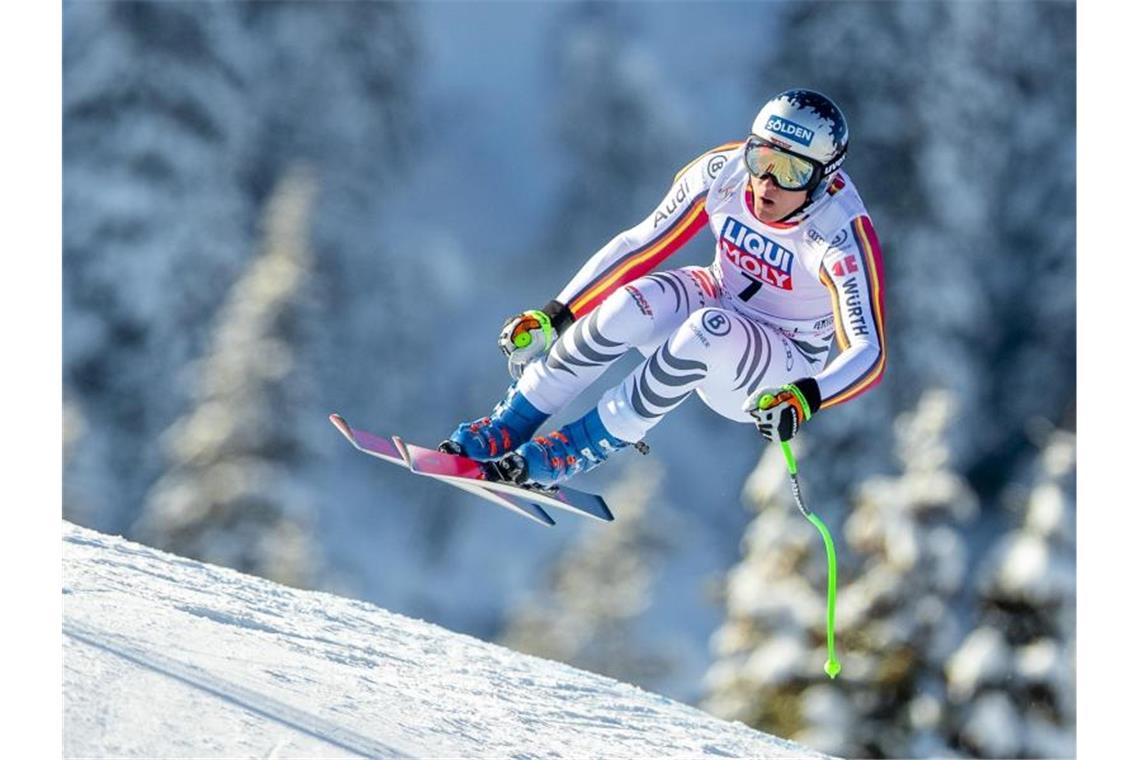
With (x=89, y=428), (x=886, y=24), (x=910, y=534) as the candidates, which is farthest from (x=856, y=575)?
(x=886, y=24)

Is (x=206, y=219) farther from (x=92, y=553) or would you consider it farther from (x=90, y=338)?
(x=92, y=553)

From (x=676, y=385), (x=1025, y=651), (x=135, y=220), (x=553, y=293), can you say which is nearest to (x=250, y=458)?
(x=1025, y=651)

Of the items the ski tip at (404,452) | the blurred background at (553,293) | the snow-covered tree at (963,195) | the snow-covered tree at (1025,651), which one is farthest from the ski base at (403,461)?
the snow-covered tree at (963,195)

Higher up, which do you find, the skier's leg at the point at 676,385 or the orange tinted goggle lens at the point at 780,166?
the orange tinted goggle lens at the point at 780,166

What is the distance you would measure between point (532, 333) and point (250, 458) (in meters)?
11.9

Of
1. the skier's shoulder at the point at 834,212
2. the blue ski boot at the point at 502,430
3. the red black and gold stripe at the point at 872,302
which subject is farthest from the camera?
the blue ski boot at the point at 502,430

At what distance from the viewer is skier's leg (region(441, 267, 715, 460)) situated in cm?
731

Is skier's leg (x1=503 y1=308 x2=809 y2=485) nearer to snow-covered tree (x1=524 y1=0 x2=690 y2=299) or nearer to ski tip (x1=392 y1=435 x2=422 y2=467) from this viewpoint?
ski tip (x1=392 y1=435 x2=422 y2=467)

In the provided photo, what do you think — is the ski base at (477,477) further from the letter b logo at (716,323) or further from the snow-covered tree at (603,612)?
the snow-covered tree at (603,612)

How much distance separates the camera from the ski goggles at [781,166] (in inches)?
278

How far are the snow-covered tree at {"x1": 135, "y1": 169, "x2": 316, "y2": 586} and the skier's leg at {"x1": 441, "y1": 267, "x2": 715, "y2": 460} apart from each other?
35.1ft

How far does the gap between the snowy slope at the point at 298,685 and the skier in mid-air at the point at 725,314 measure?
1.00 metres

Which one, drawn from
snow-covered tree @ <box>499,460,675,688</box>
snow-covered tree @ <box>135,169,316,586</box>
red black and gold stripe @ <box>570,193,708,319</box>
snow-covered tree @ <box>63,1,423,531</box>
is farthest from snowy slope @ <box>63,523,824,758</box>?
snow-covered tree @ <box>63,1,423,531</box>

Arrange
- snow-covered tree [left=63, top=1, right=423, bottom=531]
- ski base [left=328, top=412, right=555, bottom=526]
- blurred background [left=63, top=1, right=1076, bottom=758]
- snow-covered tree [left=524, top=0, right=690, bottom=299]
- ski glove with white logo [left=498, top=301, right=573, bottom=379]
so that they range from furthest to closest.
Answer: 1. snow-covered tree [left=524, top=0, right=690, bottom=299]
2. snow-covered tree [left=63, top=1, right=423, bottom=531]
3. blurred background [left=63, top=1, right=1076, bottom=758]
4. ski glove with white logo [left=498, top=301, right=573, bottom=379]
5. ski base [left=328, top=412, right=555, bottom=526]
